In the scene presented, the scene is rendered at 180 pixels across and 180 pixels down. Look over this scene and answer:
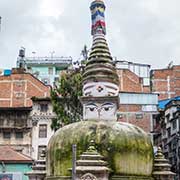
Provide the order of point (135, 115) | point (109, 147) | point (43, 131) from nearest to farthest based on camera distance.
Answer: point (109, 147)
point (43, 131)
point (135, 115)

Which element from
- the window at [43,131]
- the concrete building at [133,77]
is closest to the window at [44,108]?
the window at [43,131]

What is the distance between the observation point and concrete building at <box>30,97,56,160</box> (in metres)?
54.9

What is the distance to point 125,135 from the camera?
19406 millimetres

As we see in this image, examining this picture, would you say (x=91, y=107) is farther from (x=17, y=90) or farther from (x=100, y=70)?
(x=17, y=90)

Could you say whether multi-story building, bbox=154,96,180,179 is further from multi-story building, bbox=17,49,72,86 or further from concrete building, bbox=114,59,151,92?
multi-story building, bbox=17,49,72,86

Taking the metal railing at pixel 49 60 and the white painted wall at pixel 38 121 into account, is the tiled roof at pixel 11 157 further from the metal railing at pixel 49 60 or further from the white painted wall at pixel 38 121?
the metal railing at pixel 49 60

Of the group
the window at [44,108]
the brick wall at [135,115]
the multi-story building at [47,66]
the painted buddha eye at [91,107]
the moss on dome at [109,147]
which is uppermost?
the multi-story building at [47,66]

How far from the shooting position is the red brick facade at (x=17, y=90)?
6259 centimetres

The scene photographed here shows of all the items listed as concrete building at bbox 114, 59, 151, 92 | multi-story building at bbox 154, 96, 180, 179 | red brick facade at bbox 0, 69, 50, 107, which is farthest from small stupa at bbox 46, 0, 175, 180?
red brick facade at bbox 0, 69, 50, 107

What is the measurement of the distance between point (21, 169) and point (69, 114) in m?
12.7

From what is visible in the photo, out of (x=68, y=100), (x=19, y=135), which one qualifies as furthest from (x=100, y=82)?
(x=19, y=135)

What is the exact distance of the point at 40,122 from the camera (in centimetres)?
5575

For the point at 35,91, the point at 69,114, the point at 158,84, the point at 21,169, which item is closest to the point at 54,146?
the point at 69,114

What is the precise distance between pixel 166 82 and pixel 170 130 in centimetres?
1538
